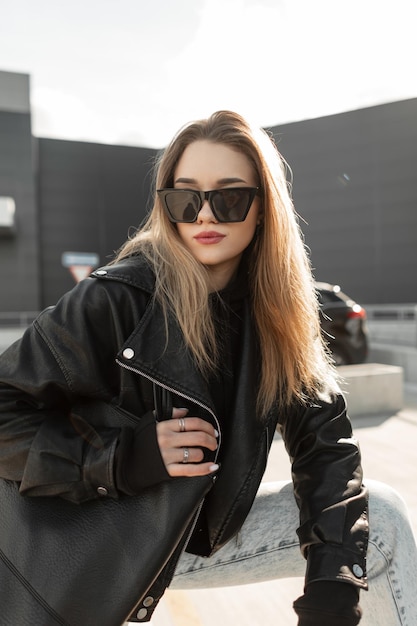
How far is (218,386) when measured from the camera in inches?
66.1

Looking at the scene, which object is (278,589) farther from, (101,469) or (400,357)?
(400,357)

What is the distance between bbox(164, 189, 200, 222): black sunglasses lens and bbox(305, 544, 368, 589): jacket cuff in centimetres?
103

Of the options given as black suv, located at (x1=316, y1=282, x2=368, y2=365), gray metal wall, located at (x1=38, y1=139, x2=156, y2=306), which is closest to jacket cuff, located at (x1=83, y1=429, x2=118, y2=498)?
black suv, located at (x1=316, y1=282, x2=368, y2=365)

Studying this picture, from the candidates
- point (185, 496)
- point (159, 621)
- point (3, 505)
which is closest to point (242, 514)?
point (185, 496)

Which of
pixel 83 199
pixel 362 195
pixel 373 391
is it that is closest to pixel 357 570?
pixel 373 391

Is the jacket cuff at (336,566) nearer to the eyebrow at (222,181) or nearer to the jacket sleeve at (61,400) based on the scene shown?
the jacket sleeve at (61,400)

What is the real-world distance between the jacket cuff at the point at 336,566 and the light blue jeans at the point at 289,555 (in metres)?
0.09

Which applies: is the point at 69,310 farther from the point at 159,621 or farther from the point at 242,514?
the point at 159,621

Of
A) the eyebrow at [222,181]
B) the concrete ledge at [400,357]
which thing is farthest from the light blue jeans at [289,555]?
the concrete ledge at [400,357]

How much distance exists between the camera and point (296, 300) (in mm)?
1850

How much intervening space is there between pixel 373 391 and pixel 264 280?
4.53 metres

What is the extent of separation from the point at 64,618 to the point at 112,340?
0.68m

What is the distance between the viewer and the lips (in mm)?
1741

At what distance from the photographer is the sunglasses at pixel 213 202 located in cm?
168
